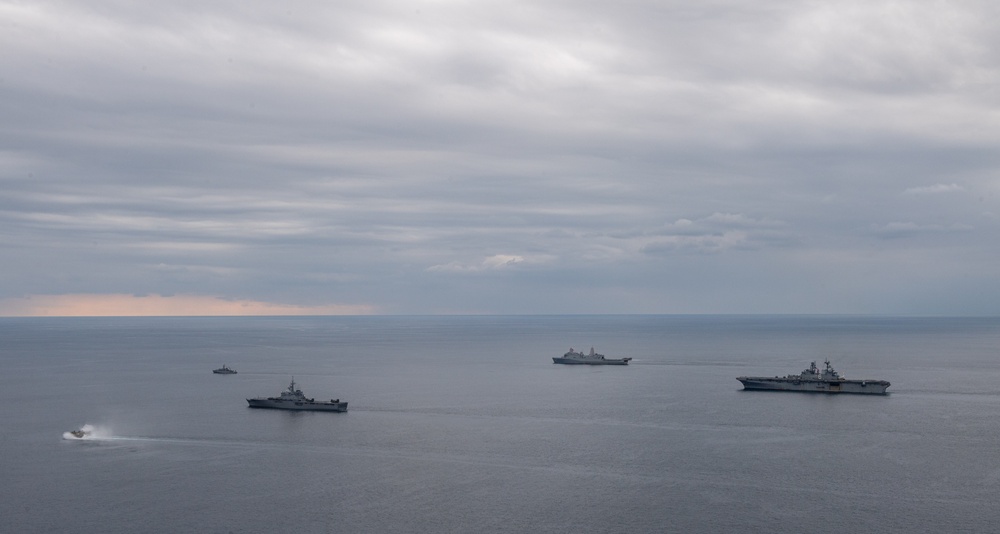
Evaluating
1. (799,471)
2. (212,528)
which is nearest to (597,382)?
(799,471)

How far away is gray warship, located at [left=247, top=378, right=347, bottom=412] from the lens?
140m

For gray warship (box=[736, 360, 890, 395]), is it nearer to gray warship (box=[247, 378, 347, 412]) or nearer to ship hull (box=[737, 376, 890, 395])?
ship hull (box=[737, 376, 890, 395])

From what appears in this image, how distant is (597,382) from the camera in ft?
624

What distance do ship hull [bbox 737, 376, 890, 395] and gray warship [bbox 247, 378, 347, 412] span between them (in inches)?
3330

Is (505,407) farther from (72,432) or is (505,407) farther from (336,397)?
(72,432)

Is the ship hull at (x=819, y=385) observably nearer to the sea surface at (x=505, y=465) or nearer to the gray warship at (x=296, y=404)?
the sea surface at (x=505, y=465)

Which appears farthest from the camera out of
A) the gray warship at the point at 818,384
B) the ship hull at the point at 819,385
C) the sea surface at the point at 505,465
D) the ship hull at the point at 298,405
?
the gray warship at the point at 818,384

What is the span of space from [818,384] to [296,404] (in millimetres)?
104636

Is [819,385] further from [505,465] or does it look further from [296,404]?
[296,404]

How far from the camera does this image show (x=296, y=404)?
144 meters

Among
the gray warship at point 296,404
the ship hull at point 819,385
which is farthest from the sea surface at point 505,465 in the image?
the ship hull at point 819,385

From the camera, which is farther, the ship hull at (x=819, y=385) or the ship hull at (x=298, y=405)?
the ship hull at (x=819, y=385)

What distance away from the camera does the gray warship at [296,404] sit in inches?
5531

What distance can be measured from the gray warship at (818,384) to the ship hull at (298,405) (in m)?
84.5
